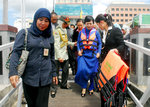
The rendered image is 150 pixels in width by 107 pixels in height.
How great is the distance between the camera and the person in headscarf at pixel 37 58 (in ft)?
6.51

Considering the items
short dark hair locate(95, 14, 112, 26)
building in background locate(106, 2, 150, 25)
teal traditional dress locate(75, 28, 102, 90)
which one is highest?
building in background locate(106, 2, 150, 25)

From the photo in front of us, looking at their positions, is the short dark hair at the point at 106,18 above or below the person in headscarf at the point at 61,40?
above

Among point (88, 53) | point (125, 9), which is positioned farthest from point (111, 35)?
point (125, 9)

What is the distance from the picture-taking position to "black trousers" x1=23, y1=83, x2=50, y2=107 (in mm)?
2105

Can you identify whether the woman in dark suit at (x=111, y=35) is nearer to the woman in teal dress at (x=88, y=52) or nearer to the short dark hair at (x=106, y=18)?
the short dark hair at (x=106, y=18)

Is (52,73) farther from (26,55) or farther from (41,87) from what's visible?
(26,55)

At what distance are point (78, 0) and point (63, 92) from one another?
62429 millimetres

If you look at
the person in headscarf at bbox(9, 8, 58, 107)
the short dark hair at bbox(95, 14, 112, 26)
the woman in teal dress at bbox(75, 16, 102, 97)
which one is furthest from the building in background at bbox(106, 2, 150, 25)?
the person in headscarf at bbox(9, 8, 58, 107)

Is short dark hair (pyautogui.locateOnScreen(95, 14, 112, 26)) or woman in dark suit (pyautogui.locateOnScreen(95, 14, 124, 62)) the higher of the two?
short dark hair (pyautogui.locateOnScreen(95, 14, 112, 26))

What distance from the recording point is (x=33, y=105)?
2.19 m

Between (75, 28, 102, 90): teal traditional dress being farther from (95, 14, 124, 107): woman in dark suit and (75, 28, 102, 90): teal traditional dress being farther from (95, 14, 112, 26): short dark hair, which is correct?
(95, 14, 112, 26): short dark hair

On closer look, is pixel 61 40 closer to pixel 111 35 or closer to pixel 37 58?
pixel 111 35

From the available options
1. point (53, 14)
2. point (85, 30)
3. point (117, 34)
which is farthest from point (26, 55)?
point (53, 14)

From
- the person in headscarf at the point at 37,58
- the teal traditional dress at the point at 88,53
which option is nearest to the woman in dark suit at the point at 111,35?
the teal traditional dress at the point at 88,53
